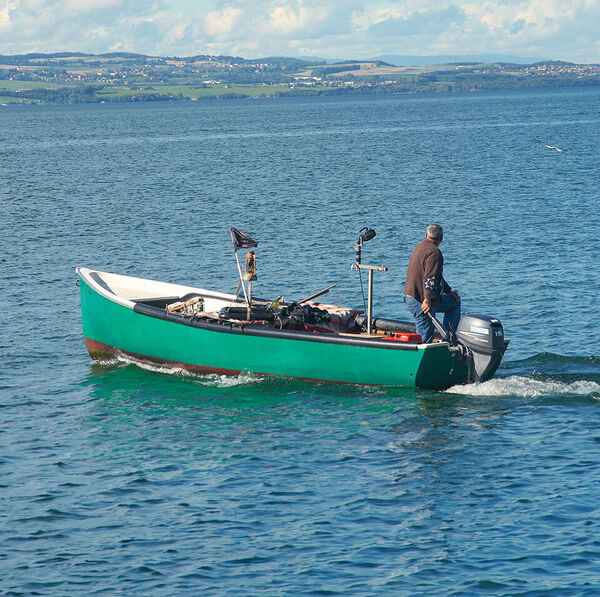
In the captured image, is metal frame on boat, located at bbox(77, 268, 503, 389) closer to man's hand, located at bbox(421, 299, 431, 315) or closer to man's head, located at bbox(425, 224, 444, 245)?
man's hand, located at bbox(421, 299, 431, 315)

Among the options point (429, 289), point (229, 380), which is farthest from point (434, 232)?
point (229, 380)

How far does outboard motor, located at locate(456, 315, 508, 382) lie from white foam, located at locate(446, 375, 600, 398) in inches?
7.6

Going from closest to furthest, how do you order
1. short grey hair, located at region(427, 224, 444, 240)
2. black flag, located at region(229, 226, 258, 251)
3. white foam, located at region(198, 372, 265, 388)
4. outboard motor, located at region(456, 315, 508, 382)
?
outboard motor, located at region(456, 315, 508, 382), short grey hair, located at region(427, 224, 444, 240), white foam, located at region(198, 372, 265, 388), black flag, located at region(229, 226, 258, 251)

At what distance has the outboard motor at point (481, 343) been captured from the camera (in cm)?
1522

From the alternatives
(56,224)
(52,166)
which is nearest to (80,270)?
(56,224)

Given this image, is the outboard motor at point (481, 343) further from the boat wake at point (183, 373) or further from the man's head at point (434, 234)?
the boat wake at point (183, 373)

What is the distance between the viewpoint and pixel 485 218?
3747cm

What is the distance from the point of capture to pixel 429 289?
15.5 meters

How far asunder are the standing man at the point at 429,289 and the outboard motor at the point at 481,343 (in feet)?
1.34

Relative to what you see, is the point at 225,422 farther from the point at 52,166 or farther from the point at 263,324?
the point at 52,166

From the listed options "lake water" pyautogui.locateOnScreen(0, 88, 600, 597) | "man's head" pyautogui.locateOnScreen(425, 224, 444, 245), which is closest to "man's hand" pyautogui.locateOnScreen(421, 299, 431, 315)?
"man's head" pyautogui.locateOnScreen(425, 224, 444, 245)

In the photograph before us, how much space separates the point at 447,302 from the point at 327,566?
659cm

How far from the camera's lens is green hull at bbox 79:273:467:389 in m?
15.7

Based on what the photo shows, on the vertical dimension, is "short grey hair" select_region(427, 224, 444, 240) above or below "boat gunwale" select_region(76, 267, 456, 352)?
above
